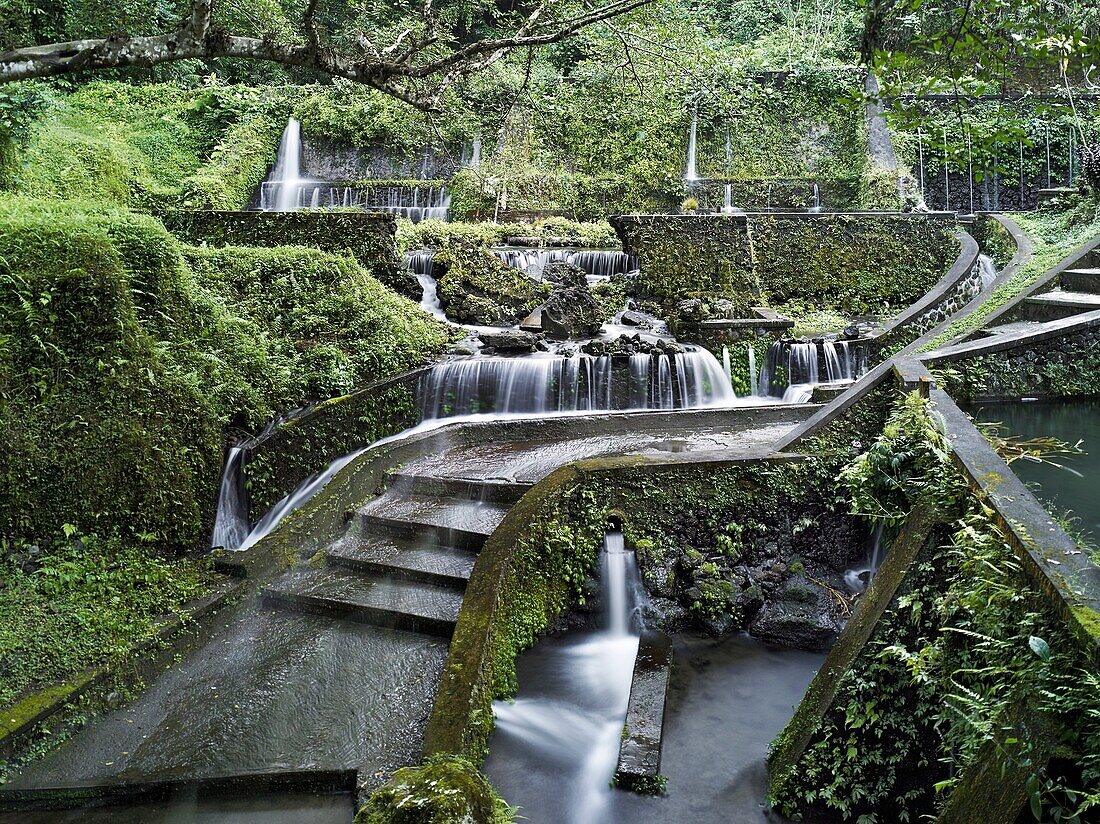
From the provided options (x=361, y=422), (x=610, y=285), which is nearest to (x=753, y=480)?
(x=361, y=422)

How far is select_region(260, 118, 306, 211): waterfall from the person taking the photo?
18547 mm

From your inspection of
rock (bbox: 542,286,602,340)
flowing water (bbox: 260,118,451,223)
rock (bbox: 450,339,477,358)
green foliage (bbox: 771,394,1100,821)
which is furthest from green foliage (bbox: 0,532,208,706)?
flowing water (bbox: 260,118,451,223)

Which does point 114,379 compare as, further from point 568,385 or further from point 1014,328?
point 1014,328

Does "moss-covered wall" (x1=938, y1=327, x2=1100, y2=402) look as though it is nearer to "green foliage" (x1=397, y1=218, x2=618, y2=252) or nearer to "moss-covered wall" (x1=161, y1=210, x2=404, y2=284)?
"moss-covered wall" (x1=161, y1=210, x2=404, y2=284)

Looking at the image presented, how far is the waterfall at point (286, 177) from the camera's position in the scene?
1855cm

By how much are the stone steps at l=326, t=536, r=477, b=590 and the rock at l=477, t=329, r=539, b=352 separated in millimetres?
4264

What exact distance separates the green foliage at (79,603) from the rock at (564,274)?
7551 mm

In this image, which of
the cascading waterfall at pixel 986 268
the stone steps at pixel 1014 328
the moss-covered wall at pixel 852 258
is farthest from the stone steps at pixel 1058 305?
the moss-covered wall at pixel 852 258

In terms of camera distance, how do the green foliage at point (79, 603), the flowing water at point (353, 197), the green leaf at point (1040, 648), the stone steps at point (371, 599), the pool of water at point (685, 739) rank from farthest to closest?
the flowing water at point (353, 197), the stone steps at point (371, 599), the green foliage at point (79, 603), the pool of water at point (685, 739), the green leaf at point (1040, 648)

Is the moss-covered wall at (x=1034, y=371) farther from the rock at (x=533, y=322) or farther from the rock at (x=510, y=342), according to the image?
the rock at (x=533, y=322)

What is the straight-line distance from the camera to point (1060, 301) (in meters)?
8.98

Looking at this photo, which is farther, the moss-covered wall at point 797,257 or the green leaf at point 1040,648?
the moss-covered wall at point 797,257

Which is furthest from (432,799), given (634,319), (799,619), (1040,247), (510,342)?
(1040,247)

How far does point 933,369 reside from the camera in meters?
7.64
